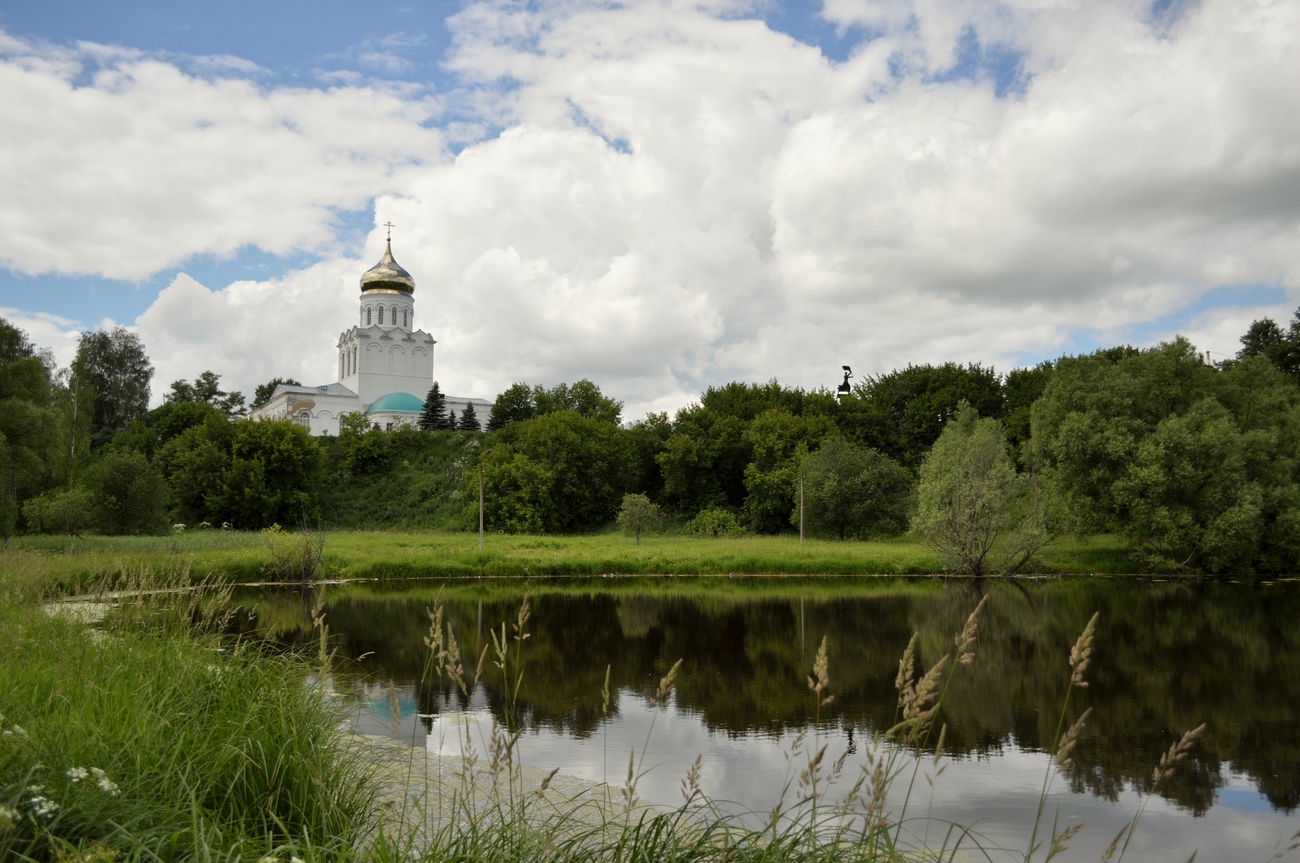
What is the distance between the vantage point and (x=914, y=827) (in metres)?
7.80

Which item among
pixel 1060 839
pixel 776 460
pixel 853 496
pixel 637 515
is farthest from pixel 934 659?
pixel 776 460

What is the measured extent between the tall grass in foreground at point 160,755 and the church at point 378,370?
6824 cm

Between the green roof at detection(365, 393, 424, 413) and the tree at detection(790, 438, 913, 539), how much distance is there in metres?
38.7

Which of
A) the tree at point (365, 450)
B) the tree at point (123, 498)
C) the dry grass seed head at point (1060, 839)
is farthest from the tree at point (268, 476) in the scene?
the dry grass seed head at point (1060, 839)

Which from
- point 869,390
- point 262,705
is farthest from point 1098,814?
point 869,390

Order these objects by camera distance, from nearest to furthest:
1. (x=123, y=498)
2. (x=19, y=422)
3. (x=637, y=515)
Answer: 1. (x=19, y=422)
2. (x=123, y=498)
3. (x=637, y=515)

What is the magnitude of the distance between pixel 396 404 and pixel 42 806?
73.1 m

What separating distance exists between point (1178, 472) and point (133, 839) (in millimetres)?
34412

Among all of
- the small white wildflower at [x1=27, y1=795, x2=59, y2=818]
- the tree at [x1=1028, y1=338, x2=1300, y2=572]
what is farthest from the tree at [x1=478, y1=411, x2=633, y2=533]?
the small white wildflower at [x1=27, y1=795, x2=59, y2=818]

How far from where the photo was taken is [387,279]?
78125mm

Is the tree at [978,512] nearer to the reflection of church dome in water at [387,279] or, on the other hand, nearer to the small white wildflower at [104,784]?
the small white wildflower at [104,784]

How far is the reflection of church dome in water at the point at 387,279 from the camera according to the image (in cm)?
7819

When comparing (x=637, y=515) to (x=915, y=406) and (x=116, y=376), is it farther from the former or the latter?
(x=116, y=376)

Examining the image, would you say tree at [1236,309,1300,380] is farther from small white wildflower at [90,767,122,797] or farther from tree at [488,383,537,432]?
small white wildflower at [90,767,122,797]
